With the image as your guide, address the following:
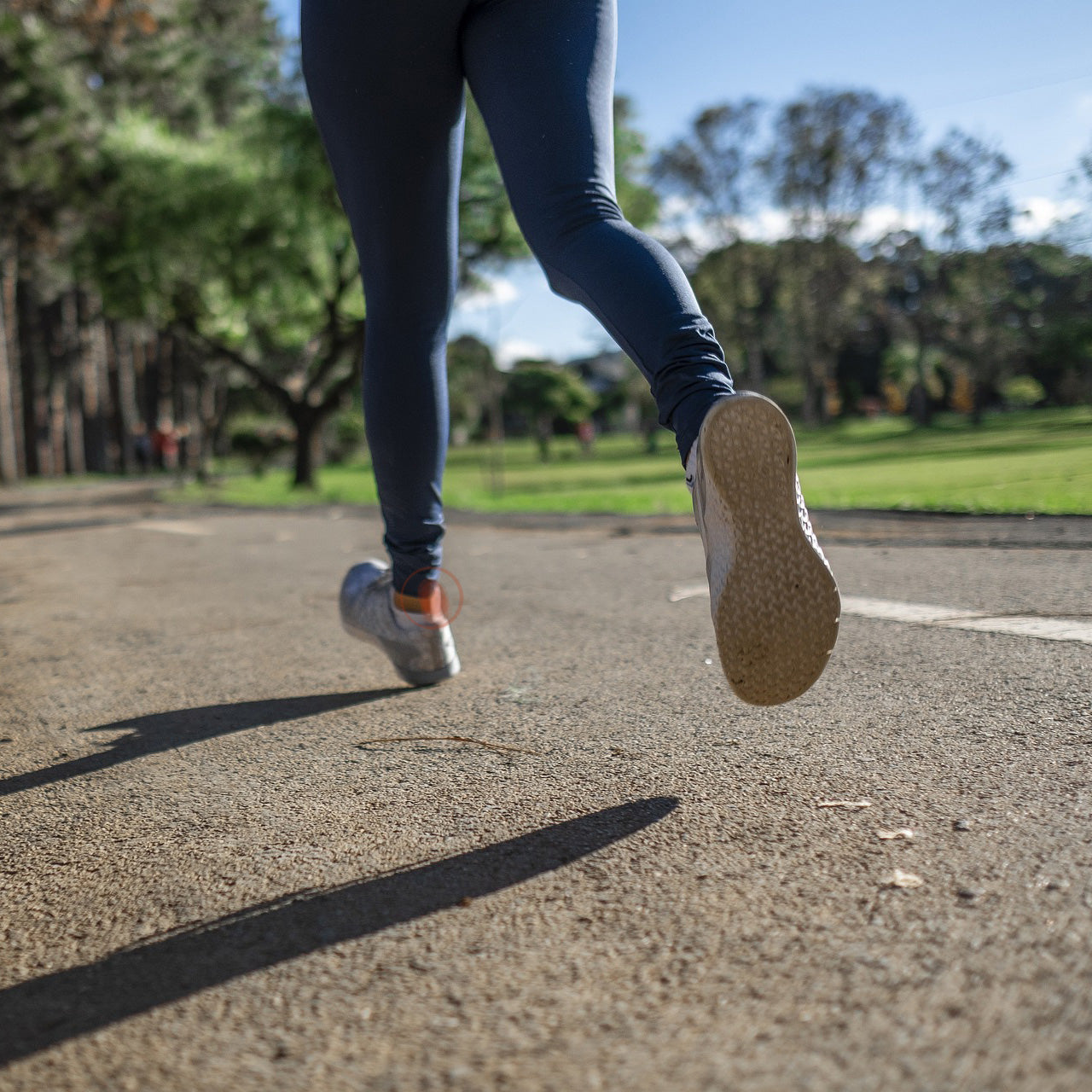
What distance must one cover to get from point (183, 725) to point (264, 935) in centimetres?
94

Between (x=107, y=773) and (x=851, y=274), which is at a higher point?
(x=851, y=274)

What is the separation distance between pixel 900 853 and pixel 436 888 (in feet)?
1.58

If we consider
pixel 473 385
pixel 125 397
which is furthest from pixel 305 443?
pixel 473 385

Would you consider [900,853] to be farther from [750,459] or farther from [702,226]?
[702,226]

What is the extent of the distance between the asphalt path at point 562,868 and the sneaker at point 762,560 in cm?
18

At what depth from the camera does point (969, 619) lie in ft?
7.27

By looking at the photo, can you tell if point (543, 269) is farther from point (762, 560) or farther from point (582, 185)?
point (762, 560)

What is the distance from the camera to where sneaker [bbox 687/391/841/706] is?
122cm

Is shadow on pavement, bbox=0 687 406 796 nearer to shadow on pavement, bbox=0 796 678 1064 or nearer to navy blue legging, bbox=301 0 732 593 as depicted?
navy blue legging, bbox=301 0 732 593

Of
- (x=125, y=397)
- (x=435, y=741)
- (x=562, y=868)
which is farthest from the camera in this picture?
(x=125, y=397)

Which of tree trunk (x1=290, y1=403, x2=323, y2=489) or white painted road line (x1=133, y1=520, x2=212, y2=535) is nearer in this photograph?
white painted road line (x1=133, y1=520, x2=212, y2=535)

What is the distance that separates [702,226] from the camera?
34938mm

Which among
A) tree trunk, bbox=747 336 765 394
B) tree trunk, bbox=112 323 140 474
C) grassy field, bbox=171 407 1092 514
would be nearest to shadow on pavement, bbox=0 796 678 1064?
grassy field, bbox=171 407 1092 514

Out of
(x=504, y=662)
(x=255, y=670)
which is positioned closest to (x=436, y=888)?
(x=504, y=662)
